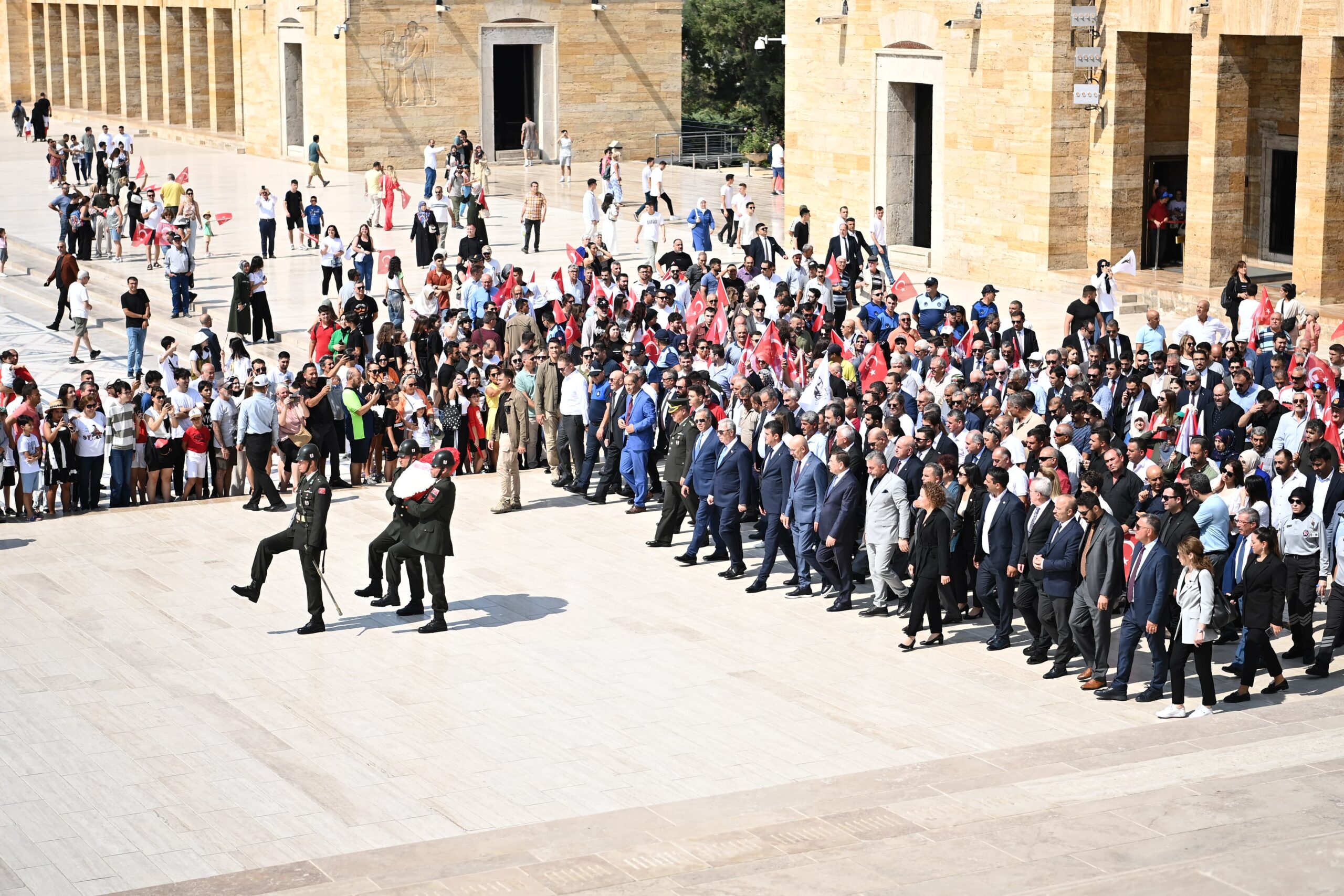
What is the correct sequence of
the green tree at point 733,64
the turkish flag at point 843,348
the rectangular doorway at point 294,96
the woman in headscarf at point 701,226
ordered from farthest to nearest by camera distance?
the green tree at point 733,64, the rectangular doorway at point 294,96, the woman in headscarf at point 701,226, the turkish flag at point 843,348

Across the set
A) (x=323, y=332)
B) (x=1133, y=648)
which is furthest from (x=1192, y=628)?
(x=323, y=332)

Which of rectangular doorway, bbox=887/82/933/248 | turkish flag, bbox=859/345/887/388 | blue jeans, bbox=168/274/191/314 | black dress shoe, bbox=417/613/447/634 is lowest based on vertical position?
black dress shoe, bbox=417/613/447/634

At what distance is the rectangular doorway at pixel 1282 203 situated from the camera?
27.8 meters

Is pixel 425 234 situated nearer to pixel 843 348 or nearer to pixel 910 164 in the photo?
pixel 910 164

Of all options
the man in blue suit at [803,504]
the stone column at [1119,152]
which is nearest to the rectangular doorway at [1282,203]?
the stone column at [1119,152]

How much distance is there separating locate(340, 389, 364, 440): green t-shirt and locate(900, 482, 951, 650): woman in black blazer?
679cm

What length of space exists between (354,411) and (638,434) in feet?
9.90

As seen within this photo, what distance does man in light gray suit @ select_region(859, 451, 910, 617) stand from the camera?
13.7 meters

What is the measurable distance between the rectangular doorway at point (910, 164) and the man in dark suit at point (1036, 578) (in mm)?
17351

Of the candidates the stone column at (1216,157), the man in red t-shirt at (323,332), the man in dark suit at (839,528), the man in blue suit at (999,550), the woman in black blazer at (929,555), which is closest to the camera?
the man in blue suit at (999,550)

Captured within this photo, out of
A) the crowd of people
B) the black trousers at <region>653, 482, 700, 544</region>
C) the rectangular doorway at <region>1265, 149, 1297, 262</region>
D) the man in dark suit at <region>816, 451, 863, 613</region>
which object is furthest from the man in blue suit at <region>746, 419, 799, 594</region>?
the rectangular doorway at <region>1265, 149, 1297, 262</region>

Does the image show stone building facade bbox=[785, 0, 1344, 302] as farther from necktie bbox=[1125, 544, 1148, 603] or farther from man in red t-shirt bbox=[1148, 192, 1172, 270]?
necktie bbox=[1125, 544, 1148, 603]

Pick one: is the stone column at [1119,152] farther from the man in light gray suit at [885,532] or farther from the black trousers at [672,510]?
the man in light gray suit at [885,532]

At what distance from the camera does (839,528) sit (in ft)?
46.4
